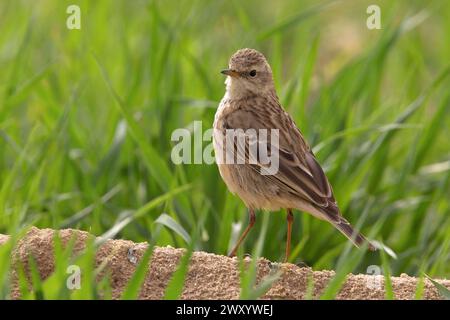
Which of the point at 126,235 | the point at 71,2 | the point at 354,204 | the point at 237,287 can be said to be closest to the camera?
the point at 237,287

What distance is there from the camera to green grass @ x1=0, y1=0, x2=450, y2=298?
5.93m

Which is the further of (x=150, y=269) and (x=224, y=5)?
(x=224, y=5)

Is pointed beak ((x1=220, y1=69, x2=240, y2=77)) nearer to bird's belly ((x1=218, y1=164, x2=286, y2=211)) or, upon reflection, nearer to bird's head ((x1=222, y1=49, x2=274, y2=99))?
bird's head ((x1=222, y1=49, x2=274, y2=99))

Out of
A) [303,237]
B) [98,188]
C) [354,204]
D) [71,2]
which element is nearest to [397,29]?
[354,204]

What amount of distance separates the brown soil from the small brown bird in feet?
1.24

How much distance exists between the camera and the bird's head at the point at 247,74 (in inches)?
225

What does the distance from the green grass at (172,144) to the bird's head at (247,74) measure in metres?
0.54

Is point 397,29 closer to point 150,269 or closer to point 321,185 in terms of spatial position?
point 321,185

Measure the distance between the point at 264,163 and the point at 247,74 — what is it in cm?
65

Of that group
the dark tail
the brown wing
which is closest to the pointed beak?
the brown wing

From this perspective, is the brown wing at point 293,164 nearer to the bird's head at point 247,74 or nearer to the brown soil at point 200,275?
the bird's head at point 247,74
